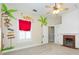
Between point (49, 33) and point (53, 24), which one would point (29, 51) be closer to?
point (49, 33)

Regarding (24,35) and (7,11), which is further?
(24,35)

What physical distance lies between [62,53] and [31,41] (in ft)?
2.17

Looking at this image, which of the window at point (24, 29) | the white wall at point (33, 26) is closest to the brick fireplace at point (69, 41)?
the white wall at point (33, 26)

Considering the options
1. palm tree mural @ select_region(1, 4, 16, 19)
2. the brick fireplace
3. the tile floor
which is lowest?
the tile floor

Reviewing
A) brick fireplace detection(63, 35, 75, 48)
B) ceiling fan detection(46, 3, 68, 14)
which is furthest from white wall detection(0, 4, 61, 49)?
brick fireplace detection(63, 35, 75, 48)

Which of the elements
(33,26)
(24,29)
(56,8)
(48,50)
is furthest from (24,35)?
(56,8)

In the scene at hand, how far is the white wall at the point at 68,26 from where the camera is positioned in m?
2.74

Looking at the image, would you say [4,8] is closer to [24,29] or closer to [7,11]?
[7,11]

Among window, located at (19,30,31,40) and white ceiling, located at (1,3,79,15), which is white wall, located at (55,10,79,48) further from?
window, located at (19,30,31,40)

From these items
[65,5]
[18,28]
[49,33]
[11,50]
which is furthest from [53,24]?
[11,50]

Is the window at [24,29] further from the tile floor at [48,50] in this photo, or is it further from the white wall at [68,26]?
the white wall at [68,26]

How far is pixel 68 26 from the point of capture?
2.80 m

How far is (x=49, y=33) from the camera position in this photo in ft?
9.29

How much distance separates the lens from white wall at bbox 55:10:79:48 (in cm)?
274
